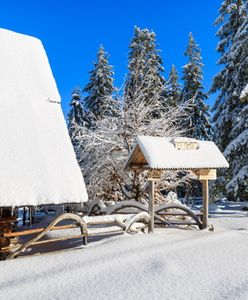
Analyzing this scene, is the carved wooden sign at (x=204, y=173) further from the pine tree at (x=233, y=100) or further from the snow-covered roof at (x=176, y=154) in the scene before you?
the pine tree at (x=233, y=100)

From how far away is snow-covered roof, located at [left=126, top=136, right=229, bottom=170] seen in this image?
10172mm

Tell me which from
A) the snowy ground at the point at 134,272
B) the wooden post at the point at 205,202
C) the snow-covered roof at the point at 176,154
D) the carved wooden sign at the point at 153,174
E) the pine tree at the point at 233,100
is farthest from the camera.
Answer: the pine tree at the point at 233,100

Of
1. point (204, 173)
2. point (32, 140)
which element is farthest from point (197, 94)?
point (32, 140)

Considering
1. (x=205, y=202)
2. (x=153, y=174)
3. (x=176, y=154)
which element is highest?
(x=176, y=154)

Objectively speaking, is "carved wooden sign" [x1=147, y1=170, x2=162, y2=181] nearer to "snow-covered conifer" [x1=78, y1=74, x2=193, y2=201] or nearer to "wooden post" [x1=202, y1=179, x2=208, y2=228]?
"wooden post" [x1=202, y1=179, x2=208, y2=228]

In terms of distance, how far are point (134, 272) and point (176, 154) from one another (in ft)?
18.0

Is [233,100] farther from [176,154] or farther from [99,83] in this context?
[99,83]

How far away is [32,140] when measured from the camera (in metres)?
7.89

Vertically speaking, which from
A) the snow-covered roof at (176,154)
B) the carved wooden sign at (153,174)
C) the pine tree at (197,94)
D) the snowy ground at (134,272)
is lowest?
the snowy ground at (134,272)

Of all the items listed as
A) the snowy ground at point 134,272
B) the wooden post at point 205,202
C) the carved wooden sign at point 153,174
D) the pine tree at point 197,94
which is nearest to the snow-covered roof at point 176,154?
the carved wooden sign at point 153,174

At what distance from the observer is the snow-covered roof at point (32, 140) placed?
6.86 m

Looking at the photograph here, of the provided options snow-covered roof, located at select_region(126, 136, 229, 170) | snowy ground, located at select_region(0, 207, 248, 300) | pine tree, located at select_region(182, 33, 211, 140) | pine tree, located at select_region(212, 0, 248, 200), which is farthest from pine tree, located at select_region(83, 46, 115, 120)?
snowy ground, located at select_region(0, 207, 248, 300)

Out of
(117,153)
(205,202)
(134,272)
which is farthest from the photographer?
(117,153)

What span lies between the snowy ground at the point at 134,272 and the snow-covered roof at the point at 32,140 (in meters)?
1.24
